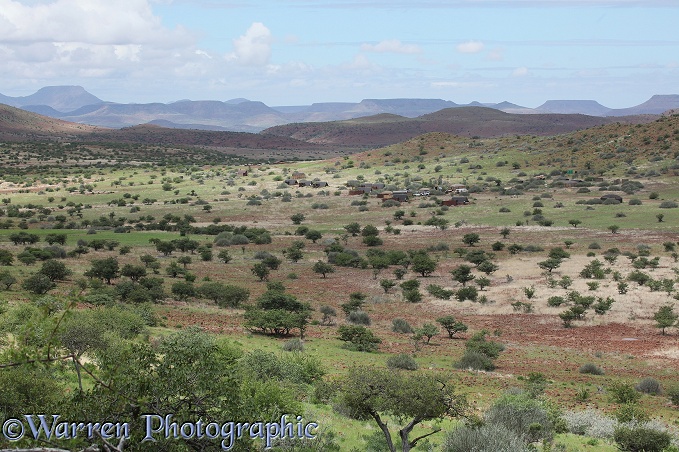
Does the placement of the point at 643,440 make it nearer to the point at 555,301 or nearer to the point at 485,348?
the point at 485,348

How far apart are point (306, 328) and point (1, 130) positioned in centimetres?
18656

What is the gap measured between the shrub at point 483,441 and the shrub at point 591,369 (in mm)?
13551

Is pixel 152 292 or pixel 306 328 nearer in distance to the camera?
pixel 306 328

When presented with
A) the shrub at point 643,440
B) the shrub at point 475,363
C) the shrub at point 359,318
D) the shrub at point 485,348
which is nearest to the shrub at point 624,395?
the shrub at point 475,363

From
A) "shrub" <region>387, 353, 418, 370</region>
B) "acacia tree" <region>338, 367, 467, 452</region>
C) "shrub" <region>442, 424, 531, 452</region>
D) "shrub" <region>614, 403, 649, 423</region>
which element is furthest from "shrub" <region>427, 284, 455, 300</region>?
"shrub" <region>442, 424, 531, 452</region>

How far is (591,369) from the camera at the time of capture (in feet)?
86.2

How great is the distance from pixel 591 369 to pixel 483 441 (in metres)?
14.9

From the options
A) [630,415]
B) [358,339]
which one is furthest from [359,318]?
[630,415]

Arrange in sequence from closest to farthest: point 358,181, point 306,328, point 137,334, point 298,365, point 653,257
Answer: point 298,365 < point 137,334 < point 306,328 < point 653,257 < point 358,181

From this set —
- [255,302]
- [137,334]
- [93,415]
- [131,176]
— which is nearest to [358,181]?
[131,176]

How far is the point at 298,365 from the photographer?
21.1m

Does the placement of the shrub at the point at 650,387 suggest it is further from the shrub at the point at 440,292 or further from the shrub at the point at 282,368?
the shrub at the point at 440,292

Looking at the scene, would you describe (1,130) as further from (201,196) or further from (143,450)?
(143,450)

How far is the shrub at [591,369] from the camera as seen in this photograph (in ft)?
85.6
